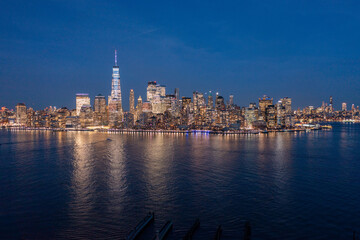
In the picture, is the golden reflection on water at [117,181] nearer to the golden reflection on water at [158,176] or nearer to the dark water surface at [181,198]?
the dark water surface at [181,198]

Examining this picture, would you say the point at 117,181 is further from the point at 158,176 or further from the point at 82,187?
the point at 158,176

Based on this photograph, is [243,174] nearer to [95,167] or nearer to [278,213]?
[278,213]

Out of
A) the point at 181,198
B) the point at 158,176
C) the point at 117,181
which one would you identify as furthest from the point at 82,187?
the point at 181,198

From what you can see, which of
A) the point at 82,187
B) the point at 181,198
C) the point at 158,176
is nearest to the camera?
the point at 181,198

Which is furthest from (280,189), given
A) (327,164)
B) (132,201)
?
(327,164)

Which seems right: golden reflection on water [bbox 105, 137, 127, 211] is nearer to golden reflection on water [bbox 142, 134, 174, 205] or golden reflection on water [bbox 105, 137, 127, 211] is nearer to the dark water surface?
the dark water surface

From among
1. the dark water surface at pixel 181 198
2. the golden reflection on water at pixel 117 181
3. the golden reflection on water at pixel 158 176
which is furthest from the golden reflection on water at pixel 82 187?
the golden reflection on water at pixel 158 176

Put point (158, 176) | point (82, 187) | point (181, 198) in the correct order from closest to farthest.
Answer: point (181, 198) < point (82, 187) < point (158, 176)

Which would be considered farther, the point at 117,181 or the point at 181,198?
the point at 117,181

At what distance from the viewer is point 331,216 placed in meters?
23.4

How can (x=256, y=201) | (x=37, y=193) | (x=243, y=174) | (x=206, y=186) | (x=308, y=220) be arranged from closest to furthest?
(x=308, y=220), (x=256, y=201), (x=37, y=193), (x=206, y=186), (x=243, y=174)

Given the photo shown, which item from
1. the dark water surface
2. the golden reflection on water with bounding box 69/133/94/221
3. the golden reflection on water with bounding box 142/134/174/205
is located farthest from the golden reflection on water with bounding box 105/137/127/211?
the golden reflection on water with bounding box 142/134/174/205

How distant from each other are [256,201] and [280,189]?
5.90 m

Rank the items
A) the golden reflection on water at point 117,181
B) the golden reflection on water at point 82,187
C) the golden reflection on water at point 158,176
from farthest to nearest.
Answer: the golden reflection on water at point 158,176
the golden reflection on water at point 117,181
the golden reflection on water at point 82,187
